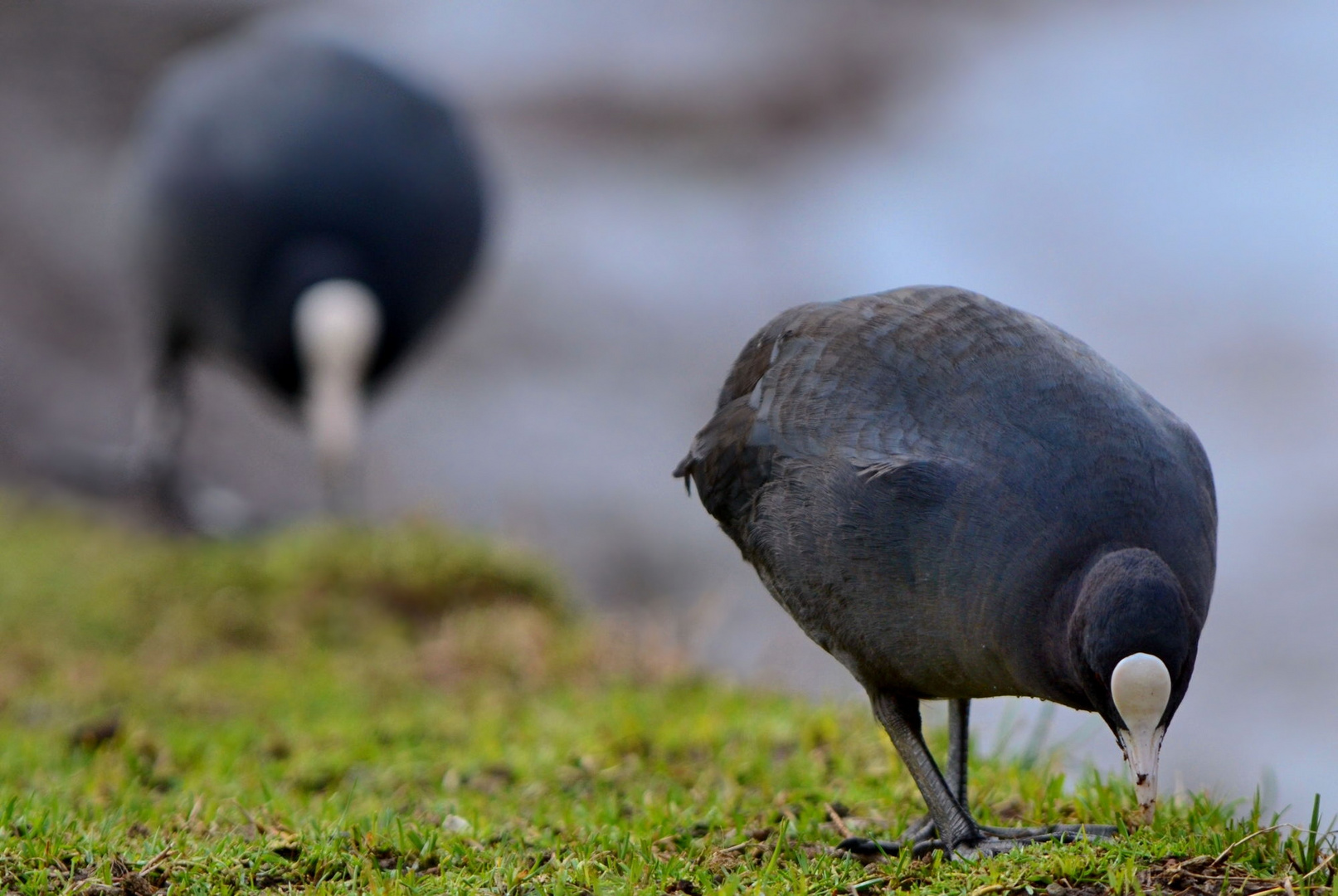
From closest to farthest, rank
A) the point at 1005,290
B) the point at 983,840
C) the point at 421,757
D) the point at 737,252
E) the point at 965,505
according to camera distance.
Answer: the point at 965,505 → the point at 983,840 → the point at 421,757 → the point at 1005,290 → the point at 737,252

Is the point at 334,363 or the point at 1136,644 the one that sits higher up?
the point at 334,363

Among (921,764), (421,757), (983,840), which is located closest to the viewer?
(983,840)

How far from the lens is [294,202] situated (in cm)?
780

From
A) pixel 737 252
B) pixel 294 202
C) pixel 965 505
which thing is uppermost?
pixel 737 252

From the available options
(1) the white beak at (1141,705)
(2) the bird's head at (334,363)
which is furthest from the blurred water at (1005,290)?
(1) the white beak at (1141,705)

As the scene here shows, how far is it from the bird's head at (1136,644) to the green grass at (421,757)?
0.29 meters

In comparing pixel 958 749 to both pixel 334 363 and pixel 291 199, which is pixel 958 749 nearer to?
pixel 334 363

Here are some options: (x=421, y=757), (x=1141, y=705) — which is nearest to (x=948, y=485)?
(x=1141, y=705)

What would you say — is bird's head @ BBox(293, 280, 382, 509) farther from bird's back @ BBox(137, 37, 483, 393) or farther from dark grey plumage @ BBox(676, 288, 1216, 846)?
dark grey plumage @ BBox(676, 288, 1216, 846)

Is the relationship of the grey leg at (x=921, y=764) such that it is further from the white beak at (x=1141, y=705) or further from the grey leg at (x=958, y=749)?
the white beak at (x=1141, y=705)

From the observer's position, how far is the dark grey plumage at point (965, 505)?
2646 millimetres

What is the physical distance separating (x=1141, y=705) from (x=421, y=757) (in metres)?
2.51

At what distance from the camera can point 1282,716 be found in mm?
7852

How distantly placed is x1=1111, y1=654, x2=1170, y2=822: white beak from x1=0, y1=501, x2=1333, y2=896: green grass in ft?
0.65
